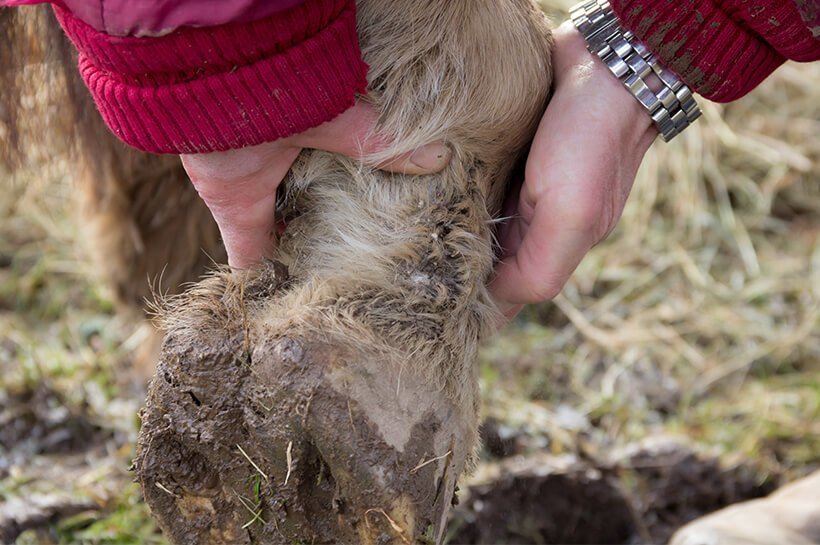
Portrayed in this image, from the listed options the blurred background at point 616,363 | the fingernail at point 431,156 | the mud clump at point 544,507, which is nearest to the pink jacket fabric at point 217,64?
the fingernail at point 431,156

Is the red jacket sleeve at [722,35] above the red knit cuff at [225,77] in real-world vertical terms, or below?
below

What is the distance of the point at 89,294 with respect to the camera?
2.85 m

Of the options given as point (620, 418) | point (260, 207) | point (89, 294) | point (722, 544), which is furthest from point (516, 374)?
point (260, 207)

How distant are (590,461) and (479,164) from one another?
1016 mm

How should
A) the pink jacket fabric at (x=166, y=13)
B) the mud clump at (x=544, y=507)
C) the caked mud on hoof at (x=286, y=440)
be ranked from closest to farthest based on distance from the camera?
the pink jacket fabric at (x=166, y=13) < the caked mud on hoof at (x=286, y=440) < the mud clump at (x=544, y=507)

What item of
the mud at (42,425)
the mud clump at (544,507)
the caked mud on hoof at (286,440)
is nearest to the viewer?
the caked mud on hoof at (286,440)

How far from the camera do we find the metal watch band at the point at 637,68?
1.27 metres

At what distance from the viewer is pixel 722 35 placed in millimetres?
1239

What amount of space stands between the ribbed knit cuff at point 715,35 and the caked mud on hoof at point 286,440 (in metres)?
0.51

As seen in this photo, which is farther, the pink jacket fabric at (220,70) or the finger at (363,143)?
the finger at (363,143)

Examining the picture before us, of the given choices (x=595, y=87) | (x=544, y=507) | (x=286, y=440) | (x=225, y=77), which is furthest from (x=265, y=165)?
(x=544, y=507)

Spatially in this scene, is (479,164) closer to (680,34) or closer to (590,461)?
(680,34)

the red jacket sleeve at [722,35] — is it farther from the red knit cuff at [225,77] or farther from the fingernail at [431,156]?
the red knit cuff at [225,77]

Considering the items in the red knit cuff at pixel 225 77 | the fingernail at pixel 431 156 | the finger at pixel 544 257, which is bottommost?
the finger at pixel 544 257
